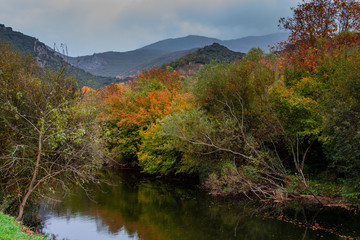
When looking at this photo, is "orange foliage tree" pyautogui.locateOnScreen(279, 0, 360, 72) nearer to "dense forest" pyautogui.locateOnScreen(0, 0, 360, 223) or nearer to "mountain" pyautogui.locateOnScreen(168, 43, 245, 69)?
"dense forest" pyautogui.locateOnScreen(0, 0, 360, 223)

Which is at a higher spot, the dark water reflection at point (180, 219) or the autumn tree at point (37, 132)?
the autumn tree at point (37, 132)

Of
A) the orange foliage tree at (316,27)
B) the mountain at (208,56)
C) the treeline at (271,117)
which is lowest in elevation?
the treeline at (271,117)

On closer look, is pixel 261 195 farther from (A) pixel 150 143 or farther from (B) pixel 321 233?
(A) pixel 150 143

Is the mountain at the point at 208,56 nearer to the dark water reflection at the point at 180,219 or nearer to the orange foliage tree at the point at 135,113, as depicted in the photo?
the orange foliage tree at the point at 135,113

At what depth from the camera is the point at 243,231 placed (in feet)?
48.1

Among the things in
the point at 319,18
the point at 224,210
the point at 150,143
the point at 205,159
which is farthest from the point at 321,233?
the point at 319,18

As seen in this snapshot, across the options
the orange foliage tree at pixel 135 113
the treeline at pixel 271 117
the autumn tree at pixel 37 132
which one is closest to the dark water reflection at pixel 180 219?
the treeline at pixel 271 117

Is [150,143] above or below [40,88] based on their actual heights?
below

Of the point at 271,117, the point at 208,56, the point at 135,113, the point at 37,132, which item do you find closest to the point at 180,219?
the point at 37,132

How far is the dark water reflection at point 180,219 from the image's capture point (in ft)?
46.2

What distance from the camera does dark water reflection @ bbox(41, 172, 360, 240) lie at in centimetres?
1407

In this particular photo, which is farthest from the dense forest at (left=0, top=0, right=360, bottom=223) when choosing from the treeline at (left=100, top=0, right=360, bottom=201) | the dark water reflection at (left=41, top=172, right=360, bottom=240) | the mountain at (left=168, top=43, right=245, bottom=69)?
the mountain at (left=168, top=43, right=245, bottom=69)

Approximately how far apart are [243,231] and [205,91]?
12463 millimetres

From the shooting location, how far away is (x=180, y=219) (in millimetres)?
16766
